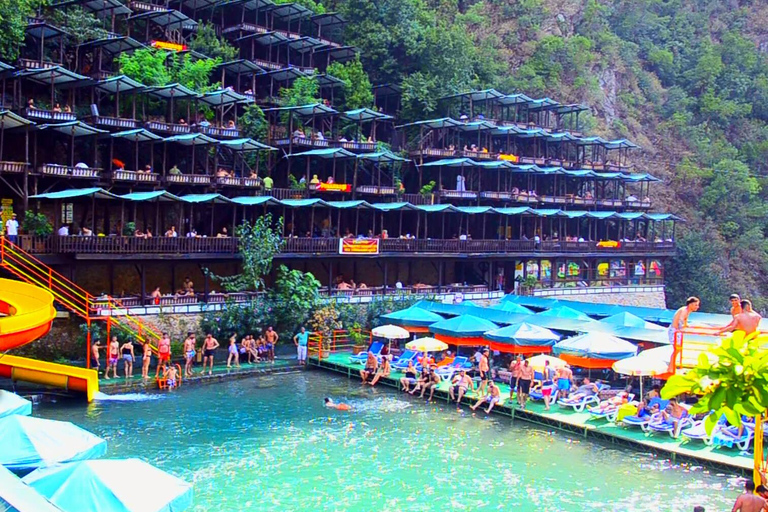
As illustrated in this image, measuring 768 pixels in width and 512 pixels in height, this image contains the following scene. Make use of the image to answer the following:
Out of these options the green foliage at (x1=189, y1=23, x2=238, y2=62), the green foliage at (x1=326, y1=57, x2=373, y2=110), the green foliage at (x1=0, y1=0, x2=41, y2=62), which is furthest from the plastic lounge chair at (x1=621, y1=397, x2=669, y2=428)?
the green foliage at (x1=189, y1=23, x2=238, y2=62)

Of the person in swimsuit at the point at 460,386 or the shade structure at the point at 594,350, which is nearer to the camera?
the shade structure at the point at 594,350

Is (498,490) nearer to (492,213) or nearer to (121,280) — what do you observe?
(121,280)

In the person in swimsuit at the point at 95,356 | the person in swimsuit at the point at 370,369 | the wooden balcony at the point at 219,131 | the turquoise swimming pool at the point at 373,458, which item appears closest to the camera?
the turquoise swimming pool at the point at 373,458

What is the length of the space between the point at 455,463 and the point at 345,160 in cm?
2776

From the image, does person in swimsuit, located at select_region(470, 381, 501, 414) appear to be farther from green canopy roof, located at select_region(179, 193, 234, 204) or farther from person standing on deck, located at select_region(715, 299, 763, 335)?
green canopy roof, located at select_region(179, 193, 234, 204)

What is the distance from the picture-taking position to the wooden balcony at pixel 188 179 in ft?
124

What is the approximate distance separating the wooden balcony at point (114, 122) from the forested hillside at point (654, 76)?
20.3m

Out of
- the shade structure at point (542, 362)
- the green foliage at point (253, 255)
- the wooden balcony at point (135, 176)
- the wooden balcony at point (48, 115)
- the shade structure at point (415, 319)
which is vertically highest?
the wooden balcony at point (48, 115)

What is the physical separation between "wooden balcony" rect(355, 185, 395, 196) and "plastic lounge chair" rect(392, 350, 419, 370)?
48.0 ft

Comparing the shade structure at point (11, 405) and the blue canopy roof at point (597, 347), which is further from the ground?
the blue canopy roof at point (597, 347)

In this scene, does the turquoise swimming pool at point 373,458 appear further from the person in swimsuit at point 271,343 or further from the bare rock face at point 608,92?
the bare rock face at point 608,92

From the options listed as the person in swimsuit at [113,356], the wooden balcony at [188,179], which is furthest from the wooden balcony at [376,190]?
the person in swimsuit at [113,356]

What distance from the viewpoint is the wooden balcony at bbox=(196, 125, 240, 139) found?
40688 millimetres

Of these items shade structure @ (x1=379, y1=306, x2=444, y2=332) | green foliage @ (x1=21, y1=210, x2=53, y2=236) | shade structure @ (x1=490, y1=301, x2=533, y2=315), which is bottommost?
shade structure @ (x1=379, y1=306, x2=444, y2=332)
